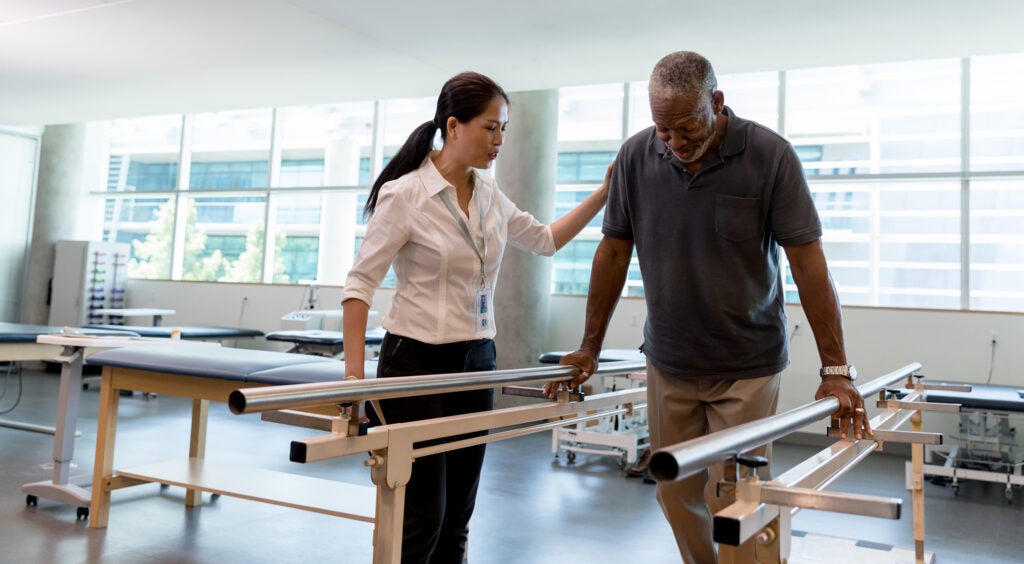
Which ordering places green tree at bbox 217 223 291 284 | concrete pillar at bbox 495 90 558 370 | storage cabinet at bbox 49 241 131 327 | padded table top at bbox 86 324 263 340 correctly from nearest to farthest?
concrete pillar at bbox 495 90 558 370 → padded table top at bbox 86 324 263 340 → storage cabinet at bbox 49 241 131 327 → green tree at bbox 217 223 291 284

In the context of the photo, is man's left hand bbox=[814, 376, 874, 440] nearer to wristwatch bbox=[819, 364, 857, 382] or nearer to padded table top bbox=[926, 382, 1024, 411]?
wristwatch bbox=[819, 364, 857, 382]

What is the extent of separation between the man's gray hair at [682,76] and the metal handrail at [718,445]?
0.66m

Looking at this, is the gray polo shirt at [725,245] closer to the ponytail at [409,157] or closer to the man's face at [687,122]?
the man's face at [687,122]

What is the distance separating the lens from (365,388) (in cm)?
→ 132

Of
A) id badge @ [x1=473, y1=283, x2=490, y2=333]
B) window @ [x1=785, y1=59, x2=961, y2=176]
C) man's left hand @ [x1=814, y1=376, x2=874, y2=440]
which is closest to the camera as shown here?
man's left hand @ [x1=814, y1=376, x2=874, y2=440]

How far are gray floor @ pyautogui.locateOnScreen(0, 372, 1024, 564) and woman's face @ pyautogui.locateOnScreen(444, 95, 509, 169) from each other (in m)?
1.81

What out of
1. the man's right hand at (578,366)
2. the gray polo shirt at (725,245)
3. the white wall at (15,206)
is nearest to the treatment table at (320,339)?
the man's right hand at (578,366)

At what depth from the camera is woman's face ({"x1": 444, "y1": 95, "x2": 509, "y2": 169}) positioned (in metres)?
1.72

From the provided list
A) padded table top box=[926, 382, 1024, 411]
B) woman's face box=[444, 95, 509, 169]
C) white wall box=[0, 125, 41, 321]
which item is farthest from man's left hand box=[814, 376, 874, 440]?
white wall box=[0, 125, 41, 321]

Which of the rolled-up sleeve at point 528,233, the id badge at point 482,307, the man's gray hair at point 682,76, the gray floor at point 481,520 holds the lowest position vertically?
the gray floor at point 481,520

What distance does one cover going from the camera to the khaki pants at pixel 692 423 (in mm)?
1717

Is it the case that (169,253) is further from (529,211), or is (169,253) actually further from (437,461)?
(437,461)

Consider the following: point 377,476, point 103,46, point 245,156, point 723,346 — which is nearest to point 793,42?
point 723,346

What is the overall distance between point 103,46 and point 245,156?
13.2ft
